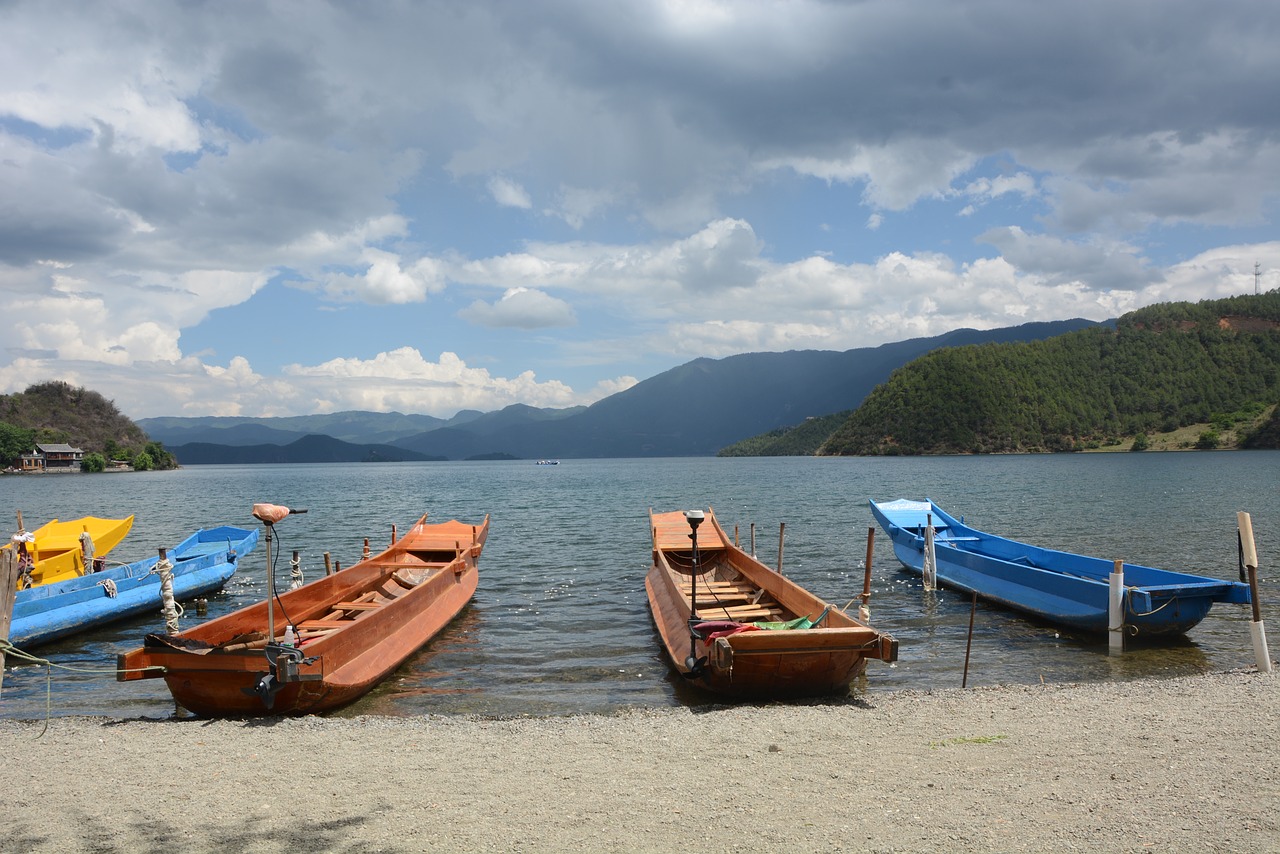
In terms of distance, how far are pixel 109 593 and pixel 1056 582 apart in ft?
73.5

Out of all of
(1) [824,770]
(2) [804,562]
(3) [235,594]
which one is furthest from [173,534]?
(1) [824,770]

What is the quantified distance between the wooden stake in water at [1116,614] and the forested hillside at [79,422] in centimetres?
18663

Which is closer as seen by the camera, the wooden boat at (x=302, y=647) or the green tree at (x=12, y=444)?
the wooden boat at (x=302, y=647)

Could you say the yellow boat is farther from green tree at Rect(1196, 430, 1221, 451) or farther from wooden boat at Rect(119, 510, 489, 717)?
green tree at Rect(1196, 430, 1221, 451)

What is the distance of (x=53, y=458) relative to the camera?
154 metres

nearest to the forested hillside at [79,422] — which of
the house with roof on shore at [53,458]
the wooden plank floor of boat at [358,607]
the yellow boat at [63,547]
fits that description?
the house with roof on shore at [53,458]

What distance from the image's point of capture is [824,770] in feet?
25.7

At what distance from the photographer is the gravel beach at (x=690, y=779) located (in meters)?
6.34

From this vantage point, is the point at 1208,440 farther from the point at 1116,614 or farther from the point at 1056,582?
the point at 1116,614

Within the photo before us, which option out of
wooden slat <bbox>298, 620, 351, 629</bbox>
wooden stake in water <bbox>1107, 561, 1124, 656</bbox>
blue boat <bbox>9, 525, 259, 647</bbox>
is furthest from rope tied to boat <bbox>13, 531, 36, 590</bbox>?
wooden stake in water <bbox>1107, 561, 1124, 656</bbox>

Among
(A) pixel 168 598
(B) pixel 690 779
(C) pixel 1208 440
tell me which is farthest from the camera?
(C) pixel 1208 440

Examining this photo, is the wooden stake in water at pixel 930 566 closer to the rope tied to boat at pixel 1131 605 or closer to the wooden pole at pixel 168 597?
the rope tied to boat at pixel 1131 605

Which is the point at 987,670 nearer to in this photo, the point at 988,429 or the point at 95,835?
the point at 95,835

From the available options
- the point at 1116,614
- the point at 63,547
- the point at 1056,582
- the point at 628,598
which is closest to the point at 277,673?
the point at 628,598
